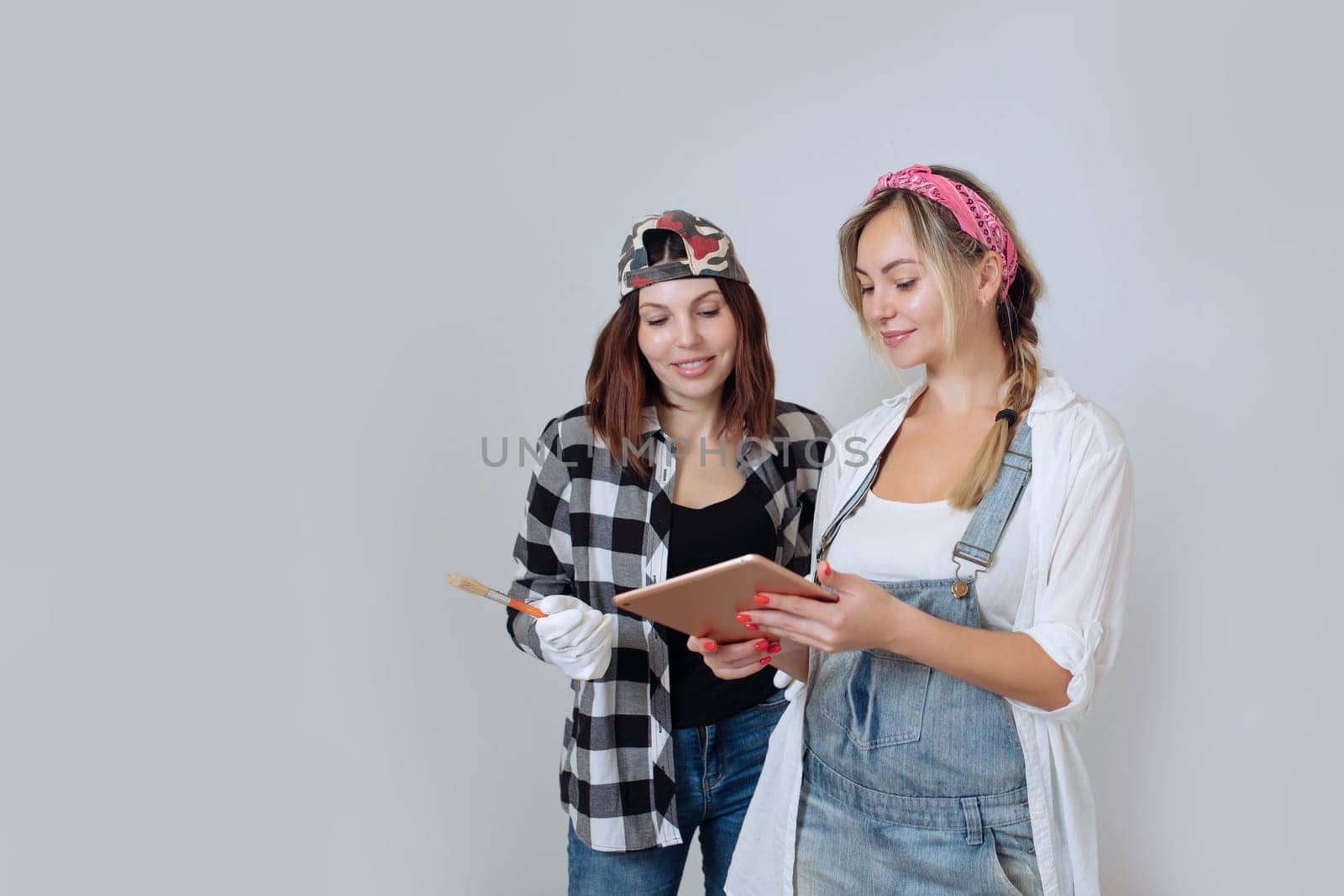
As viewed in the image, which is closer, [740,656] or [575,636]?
[740,656]

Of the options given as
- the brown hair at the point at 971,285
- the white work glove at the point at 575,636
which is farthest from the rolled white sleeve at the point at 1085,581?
the white work glove at the point at 575,636

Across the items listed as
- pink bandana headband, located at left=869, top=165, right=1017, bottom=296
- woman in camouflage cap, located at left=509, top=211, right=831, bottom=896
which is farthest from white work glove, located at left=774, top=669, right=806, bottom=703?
pink bandana headband, located at left=869, top=165, right=1017, bottom=296

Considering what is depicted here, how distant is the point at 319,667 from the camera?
2.63 metres

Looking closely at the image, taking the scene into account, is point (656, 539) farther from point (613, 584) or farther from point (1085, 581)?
point (1085, 581)

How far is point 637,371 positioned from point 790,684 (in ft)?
2.23

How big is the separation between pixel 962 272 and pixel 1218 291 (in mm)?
1211

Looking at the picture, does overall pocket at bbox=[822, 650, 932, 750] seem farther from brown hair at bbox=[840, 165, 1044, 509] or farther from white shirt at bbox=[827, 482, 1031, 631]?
brown hair at bbox=[840, 165, 1044, 509]

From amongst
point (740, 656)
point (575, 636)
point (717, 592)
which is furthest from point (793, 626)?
point (575, 636)

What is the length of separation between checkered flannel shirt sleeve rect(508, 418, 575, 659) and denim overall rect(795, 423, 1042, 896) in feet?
2.18

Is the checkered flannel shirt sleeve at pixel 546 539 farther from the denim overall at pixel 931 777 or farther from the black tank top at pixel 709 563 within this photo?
the denim overall at pixel 931 777

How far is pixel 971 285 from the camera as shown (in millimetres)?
1614

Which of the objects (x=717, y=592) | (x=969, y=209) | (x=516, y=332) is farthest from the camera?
(x=516, y=332)

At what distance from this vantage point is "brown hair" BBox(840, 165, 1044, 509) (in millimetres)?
1515

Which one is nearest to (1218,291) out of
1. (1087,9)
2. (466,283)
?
(1087,9)
